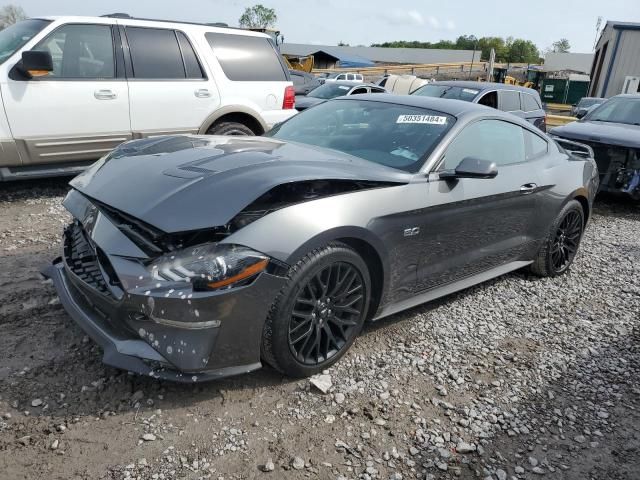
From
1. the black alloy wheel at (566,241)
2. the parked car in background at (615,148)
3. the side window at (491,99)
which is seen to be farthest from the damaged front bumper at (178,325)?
the side window at (491,99)

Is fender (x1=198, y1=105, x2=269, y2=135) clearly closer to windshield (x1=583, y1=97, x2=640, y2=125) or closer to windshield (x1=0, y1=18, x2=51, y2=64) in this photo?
windshield (x1=0, y1=18, x2=51, y2=64)

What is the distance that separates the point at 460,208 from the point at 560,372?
3.98 ft

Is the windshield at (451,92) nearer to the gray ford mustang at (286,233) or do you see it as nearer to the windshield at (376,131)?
the gray ford mustang at (286,233)

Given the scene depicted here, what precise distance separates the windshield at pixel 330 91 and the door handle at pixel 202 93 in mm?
7388

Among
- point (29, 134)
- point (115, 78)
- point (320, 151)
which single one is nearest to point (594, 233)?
point (320, 151)

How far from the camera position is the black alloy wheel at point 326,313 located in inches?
107

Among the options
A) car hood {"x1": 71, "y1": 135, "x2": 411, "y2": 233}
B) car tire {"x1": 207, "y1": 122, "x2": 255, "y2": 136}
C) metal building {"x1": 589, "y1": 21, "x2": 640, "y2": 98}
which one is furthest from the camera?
metal building {"x1": 589, "y1": 21, "x2": 640, "y2": 98}

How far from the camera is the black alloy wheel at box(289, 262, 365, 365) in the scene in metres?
2.71

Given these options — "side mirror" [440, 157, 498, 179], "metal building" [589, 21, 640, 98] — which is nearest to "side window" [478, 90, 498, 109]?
"side mirror" [440, 157, 498, 179]

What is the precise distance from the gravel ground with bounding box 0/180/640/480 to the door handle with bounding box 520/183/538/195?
100cm

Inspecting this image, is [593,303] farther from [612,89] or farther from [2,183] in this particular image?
[612,89]

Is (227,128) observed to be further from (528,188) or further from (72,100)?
(528,188)

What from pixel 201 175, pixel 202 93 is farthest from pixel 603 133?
pixel 201 175

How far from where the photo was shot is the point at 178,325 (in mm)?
2350
